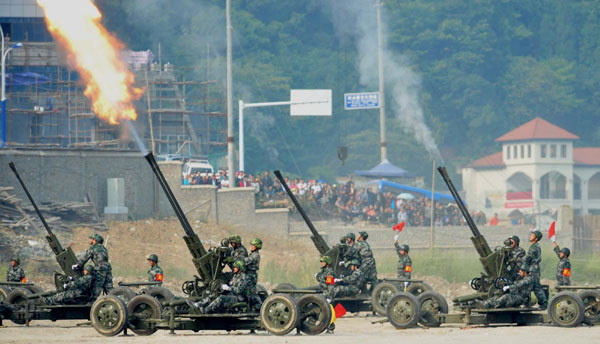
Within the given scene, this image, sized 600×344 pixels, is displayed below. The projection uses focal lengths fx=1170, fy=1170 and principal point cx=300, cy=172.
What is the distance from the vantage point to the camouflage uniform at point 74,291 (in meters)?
24.0

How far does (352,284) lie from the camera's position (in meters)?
28.1

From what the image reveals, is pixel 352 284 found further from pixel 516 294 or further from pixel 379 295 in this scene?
pixel 516 294

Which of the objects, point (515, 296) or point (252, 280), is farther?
point (515, 296)

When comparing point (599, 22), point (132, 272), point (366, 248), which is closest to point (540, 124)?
point (599, 22)

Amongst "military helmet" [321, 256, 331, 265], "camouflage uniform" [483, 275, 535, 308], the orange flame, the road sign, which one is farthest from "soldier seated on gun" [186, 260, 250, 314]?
the road sign

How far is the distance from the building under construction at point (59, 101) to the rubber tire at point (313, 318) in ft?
145

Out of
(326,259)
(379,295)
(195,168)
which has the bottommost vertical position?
(379,295)

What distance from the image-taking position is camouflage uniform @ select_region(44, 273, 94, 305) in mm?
24000

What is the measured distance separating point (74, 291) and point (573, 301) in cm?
1009

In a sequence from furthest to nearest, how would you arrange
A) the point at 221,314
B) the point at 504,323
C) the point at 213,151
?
1. the point at 213,151
2. the point at 504,323
3. the point at 221,314

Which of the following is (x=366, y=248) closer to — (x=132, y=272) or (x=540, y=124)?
(x=132, y=272)

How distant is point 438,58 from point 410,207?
52.5 meters

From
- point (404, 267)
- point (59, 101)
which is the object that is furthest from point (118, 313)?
point (59, 101)

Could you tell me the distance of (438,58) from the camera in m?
104
